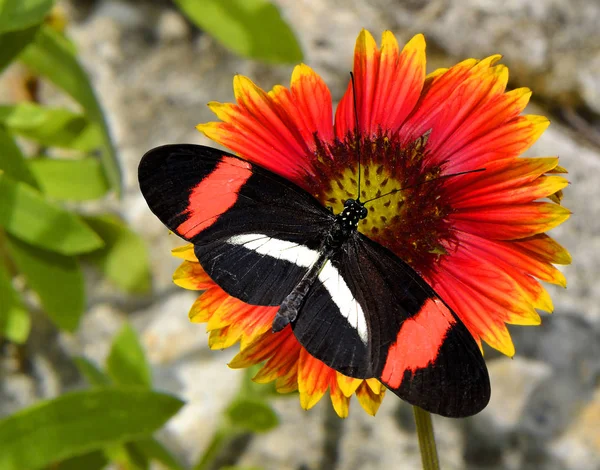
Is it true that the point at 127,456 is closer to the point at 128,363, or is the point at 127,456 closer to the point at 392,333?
the point at 128,363

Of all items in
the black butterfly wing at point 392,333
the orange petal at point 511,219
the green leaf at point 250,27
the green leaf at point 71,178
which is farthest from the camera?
the green leaf at point 71,178

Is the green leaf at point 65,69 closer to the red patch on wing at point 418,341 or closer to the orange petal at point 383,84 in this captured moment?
the orange petal at point 383,84

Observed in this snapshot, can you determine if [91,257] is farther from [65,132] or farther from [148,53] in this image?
[148,53]

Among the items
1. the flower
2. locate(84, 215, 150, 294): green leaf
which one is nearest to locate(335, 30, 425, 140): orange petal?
the flower

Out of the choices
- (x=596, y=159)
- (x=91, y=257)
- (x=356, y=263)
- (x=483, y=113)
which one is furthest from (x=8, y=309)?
(x=596, y=159)

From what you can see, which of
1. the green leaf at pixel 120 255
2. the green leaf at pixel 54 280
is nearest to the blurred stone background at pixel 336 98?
the green leaf at pixel 120 255

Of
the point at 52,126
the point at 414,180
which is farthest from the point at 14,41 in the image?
the point at 414,180

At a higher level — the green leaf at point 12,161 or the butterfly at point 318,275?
the butterfly at point 318,275
